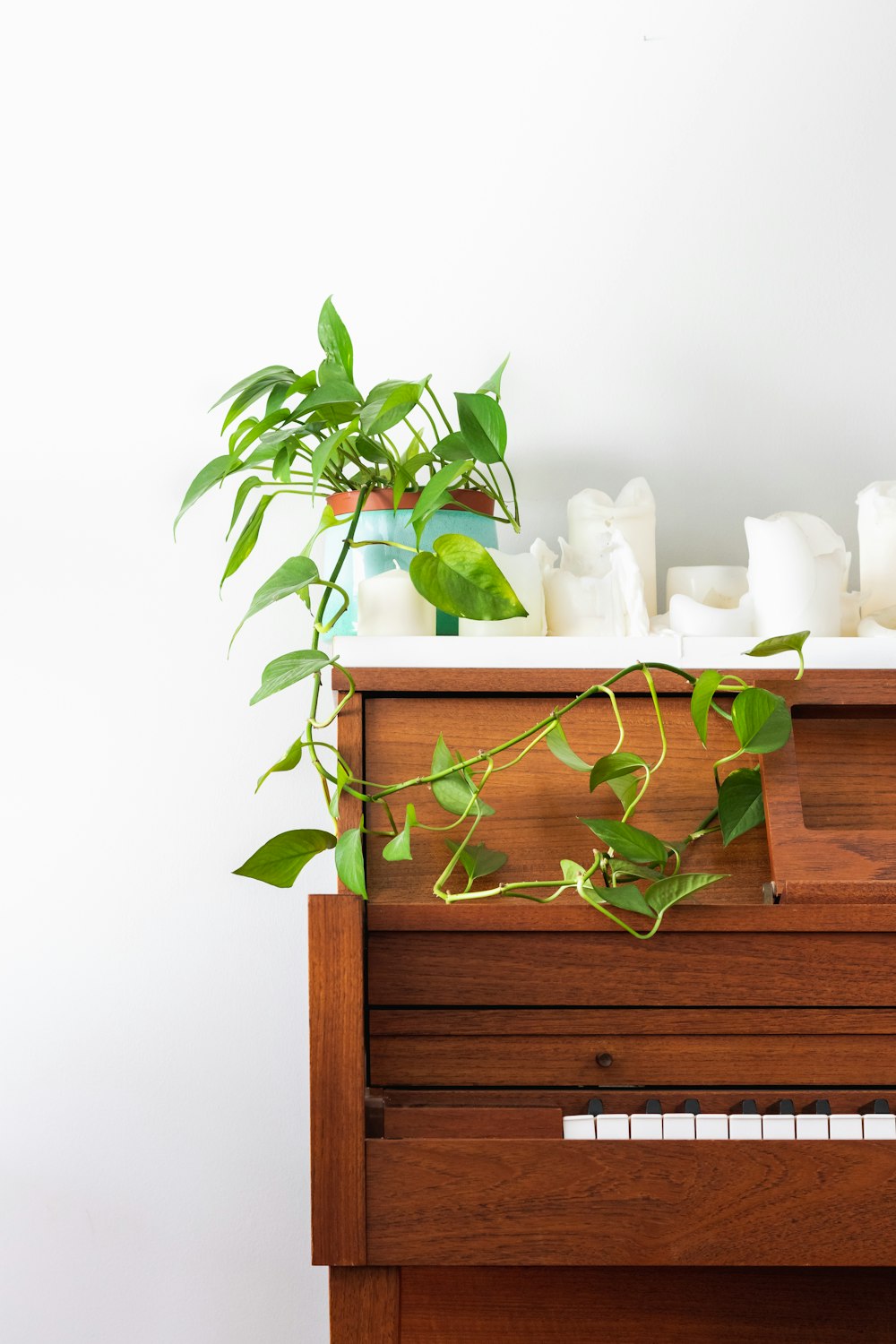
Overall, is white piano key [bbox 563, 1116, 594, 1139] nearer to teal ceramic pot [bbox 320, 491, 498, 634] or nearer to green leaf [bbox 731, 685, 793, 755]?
green leaf [bbox 731, 685, 793, 755]

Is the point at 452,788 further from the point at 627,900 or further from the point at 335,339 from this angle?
the point at 335,339

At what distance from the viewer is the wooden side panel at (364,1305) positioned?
0.88 meters

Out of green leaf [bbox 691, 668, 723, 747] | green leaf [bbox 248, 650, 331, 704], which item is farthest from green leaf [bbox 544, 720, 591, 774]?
green leaf [bbox 248, 650, 331, 704]

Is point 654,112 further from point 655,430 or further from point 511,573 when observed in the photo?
point 511,573

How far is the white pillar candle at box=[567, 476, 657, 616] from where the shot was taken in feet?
4.22

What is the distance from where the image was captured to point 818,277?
5.14 ft

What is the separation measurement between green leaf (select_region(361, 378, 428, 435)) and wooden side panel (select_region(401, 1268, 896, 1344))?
758 millimetres

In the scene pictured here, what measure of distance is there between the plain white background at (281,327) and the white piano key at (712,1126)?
0.62 meters

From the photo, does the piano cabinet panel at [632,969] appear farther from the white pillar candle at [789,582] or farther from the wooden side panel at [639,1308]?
the white pillar candle at [789,582]

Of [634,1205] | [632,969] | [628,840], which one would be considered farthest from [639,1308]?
[628,840]

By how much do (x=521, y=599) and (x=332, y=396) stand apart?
27 centimetres

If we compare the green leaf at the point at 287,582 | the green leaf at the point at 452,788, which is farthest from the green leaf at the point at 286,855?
the green leaf at the point at 287,582

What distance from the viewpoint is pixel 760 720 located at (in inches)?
39.6

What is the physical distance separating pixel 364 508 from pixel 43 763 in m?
0.55
